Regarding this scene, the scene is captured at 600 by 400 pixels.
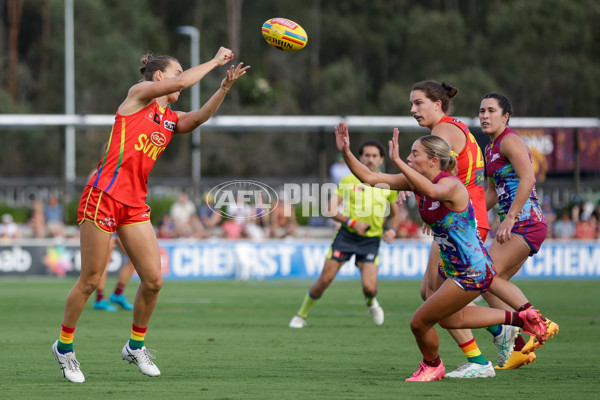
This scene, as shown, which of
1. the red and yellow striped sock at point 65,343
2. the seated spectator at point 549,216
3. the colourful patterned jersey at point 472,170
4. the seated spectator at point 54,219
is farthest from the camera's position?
the seated spectator at point 549,216

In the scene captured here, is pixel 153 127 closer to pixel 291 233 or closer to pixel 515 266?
pixel 515 266

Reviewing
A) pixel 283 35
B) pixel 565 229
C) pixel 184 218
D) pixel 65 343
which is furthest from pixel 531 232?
pixel 565 229

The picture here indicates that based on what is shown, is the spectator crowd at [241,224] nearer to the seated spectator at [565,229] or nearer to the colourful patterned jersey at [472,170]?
the seated spectator at [565,229]

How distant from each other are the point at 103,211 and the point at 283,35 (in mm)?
2548

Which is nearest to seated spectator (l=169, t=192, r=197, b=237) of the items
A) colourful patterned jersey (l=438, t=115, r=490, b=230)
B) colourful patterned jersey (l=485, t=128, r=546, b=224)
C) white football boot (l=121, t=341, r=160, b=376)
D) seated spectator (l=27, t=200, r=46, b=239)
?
seated spectator (l=27, t=200, r=46, b=239)

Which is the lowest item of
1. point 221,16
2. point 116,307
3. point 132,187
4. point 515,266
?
point 116,307

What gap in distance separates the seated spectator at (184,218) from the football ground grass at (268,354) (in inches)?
258

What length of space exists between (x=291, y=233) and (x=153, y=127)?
1572cm

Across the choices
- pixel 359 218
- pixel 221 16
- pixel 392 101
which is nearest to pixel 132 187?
pixel 359 218

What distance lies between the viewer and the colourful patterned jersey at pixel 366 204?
41.3 ft

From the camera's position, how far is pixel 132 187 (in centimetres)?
750

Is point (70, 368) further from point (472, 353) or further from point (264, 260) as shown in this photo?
point (264, 260)

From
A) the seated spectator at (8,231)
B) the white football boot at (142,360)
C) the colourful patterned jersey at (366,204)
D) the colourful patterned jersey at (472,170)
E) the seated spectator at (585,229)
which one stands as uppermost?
the colourful patterned jersey at (472,170)

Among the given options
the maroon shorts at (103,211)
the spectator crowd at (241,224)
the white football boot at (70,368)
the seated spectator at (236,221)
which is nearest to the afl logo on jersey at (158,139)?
the maroon shorts at (103,211)
